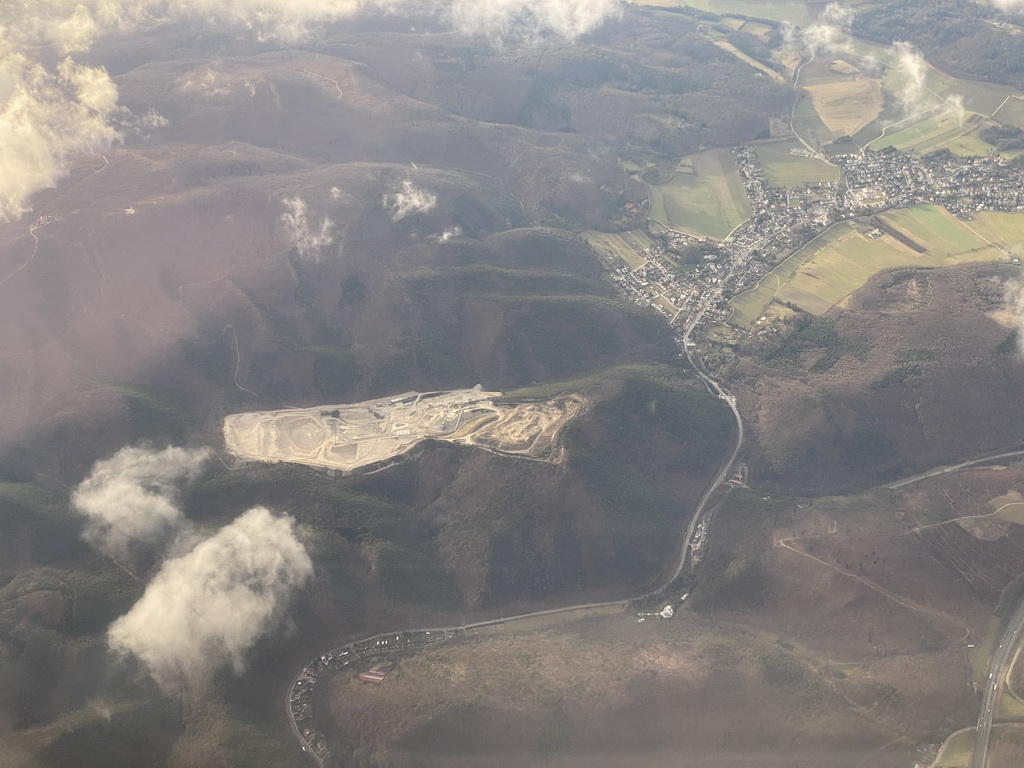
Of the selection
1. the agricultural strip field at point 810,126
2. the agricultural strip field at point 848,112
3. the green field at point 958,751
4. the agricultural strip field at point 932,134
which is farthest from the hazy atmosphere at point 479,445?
the agricultural strip field at point 848,112

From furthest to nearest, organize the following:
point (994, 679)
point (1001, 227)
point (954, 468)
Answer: point (1001, 227)
point (954, 468)
point (994, 679)

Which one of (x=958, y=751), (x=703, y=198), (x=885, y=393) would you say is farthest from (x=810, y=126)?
(x=958, y=751)

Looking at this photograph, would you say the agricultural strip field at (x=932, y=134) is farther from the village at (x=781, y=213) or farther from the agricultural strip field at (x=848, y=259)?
the agricultural strip field at (x=848, y=259)

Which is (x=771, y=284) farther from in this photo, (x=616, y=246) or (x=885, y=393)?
(x=885, y=393)

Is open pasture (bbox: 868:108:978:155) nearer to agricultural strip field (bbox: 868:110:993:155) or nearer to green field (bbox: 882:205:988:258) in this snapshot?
agricultural strip field (bbox: 868:110:993:155)

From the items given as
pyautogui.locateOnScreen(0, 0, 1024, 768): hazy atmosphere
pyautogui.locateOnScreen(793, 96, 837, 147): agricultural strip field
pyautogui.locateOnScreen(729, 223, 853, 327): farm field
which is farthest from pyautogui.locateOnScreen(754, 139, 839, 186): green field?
pyautogui.locateOnScreen(729, 223, 853, 327): farm field

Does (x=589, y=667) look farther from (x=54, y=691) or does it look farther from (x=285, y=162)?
(x=285, y=162)
